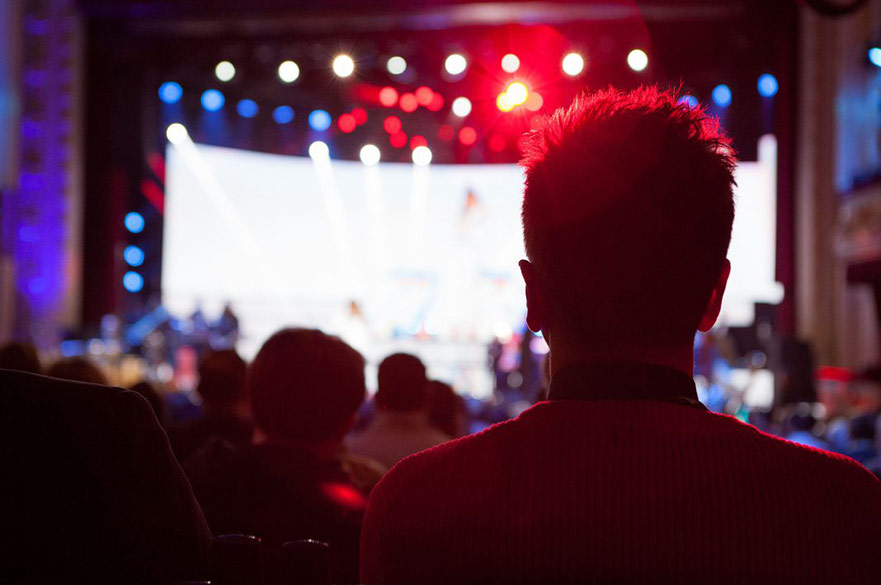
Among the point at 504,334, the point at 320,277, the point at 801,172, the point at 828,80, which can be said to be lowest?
the point at 504,334

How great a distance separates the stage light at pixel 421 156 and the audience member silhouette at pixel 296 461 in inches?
366

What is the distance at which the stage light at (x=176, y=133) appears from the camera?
11.2 meters

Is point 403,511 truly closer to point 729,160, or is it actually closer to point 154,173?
point 729,160

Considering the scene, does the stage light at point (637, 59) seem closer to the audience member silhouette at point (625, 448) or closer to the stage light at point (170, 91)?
the stage light at point (170, 91)

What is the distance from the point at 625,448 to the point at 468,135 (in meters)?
10.5

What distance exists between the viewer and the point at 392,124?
11.9 meters

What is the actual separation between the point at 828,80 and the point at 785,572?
10.0 m

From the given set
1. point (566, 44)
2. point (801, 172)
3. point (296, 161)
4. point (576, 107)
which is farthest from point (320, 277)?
point (576, 107)

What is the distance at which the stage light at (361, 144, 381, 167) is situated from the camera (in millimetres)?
11281

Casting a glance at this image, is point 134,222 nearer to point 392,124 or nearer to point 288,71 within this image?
point 288,71

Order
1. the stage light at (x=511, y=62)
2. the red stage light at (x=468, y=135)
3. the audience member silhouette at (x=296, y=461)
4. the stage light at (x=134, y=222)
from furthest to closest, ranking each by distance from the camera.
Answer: the stage light at (x=134, y=222) < the red stage light at (x=468, y=135) < the stage light at (x=511, y=62) < the audience member silhouette at (x=296, y=461)

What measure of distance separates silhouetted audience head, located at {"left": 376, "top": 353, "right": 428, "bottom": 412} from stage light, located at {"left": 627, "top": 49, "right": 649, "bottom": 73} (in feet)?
19.7

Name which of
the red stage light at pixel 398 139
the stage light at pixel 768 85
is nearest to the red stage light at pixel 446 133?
the red stage light at pixel 398 139

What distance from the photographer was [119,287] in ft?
35.4
